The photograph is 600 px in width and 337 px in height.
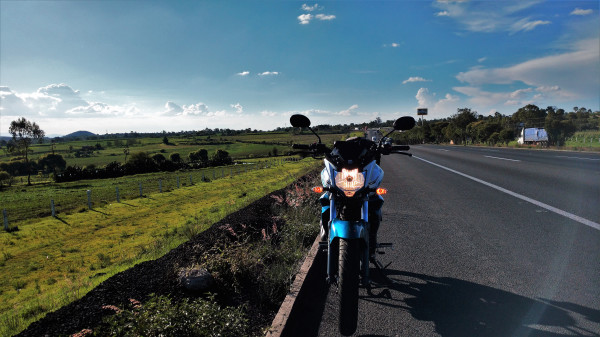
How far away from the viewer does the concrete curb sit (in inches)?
112

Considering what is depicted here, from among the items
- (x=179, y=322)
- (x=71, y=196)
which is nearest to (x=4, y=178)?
(x=71, y=196)

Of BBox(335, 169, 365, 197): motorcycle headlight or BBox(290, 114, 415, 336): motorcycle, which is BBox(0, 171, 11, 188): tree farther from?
BBox(335, 169, 365, 197): motorcycle headlight

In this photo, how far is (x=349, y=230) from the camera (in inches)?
113

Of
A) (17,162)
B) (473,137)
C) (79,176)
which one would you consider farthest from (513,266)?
(17,162)

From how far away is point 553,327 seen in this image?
2869 millimetres

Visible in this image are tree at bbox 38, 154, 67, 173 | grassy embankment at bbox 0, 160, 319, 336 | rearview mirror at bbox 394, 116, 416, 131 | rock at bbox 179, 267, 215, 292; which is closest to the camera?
rearview mirror at bbox 394, 116, 416, 131

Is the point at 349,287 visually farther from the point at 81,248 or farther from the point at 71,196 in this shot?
the point at 71,196

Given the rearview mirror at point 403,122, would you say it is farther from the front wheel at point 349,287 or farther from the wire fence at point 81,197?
the wire fence at point 81,197

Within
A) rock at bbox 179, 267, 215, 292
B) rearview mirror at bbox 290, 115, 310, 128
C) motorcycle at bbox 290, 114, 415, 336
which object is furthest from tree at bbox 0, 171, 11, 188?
motorcycle at bbox 290, 114, 415, 336

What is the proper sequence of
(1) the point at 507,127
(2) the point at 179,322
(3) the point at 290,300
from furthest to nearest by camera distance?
(1) the point at 507,127, (3) the point at 290,300, (2) the point at 179,322

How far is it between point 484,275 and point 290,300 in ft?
8.09

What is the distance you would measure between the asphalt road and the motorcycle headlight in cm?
127

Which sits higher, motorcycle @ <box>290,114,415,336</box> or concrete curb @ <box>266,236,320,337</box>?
motorcycle @ <box>290,114,415,336</box>

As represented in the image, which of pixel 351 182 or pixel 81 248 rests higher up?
pixel 351 182
